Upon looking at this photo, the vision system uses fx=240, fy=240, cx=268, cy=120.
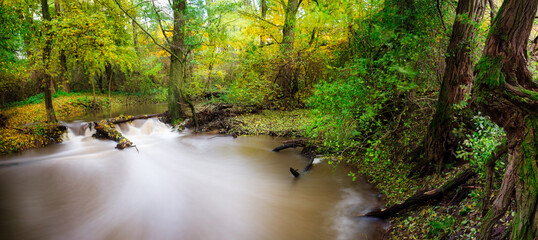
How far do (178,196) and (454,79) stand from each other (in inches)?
273

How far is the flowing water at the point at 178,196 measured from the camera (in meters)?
4.95

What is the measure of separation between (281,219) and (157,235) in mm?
2555

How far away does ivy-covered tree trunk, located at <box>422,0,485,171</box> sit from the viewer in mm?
4145

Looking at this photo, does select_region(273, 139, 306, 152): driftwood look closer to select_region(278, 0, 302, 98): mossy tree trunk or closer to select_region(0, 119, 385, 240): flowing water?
select_region(0, 119, 385, 240): flowing water

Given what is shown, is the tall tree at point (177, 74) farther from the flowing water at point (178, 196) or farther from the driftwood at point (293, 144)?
the driftwood at point (293, 144)

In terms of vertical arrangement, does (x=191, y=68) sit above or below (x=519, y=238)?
above

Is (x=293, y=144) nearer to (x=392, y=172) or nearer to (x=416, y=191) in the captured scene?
(x=392, y=172)

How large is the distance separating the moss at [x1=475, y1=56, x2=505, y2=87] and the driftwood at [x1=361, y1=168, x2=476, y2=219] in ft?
6.23

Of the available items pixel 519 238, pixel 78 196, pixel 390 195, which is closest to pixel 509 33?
pixel 519 238

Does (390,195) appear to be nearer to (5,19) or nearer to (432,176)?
(432,176)

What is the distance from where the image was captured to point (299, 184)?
22.0 ft

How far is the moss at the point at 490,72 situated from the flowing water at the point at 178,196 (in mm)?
3002

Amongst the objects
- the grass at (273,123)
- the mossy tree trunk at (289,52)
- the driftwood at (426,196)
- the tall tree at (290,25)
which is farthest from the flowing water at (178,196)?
the tall tree at (290,25)

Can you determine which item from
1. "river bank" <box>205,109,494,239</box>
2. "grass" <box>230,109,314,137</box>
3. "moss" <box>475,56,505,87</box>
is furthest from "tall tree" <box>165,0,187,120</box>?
"moss" <box>475,56,505,87</box>
